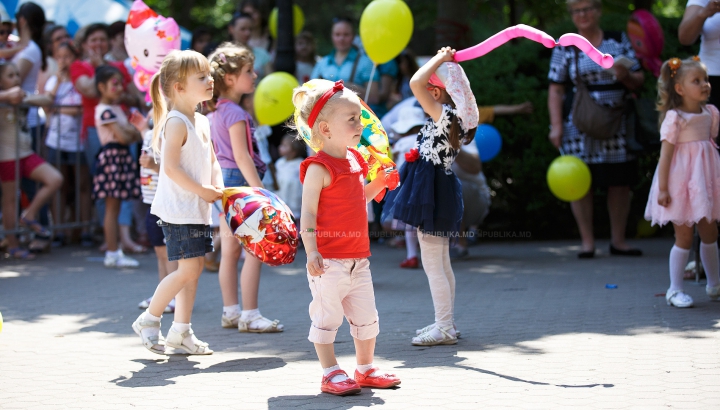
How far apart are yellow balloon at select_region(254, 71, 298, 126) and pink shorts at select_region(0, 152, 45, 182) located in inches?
114

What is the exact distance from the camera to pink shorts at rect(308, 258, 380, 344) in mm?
4184

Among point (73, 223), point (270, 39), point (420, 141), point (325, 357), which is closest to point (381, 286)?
point (420, 141)

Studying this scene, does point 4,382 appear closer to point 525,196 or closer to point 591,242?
point 591,242

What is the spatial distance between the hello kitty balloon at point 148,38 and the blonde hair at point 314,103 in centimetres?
253

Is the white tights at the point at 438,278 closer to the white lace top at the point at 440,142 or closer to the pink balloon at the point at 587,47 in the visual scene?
the white lace top at the point at 440,142

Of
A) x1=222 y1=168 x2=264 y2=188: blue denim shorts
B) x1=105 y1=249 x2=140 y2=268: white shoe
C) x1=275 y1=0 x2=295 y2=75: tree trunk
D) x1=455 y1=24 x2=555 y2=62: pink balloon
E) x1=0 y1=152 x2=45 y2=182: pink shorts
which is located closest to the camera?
x1=455 y1=24 x2=555 y2=62: pink balloon

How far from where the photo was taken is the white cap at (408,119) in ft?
27.0

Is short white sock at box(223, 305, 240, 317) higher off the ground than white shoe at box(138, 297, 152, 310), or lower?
higher

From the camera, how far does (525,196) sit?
10125 millimetres

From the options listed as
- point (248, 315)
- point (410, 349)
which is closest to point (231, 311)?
point (248, 315)

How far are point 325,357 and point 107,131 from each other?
5.43 m

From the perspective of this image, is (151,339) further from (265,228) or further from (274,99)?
(274,99)

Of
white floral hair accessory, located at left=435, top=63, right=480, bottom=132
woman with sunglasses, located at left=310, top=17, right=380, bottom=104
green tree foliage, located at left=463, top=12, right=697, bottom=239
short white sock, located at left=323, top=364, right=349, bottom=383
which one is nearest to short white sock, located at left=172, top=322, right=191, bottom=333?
short white sock, located at left=323, top=364, right=349, bottom=383

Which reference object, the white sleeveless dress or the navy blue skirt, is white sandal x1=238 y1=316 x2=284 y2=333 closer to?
the white sleeveless dress
